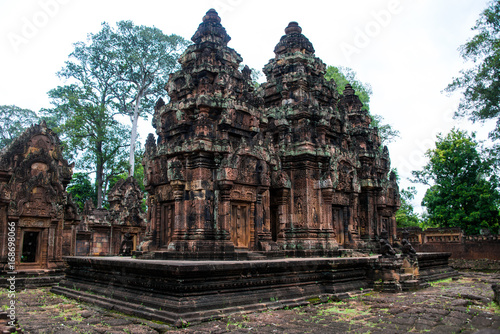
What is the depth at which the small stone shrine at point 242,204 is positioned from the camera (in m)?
7.42

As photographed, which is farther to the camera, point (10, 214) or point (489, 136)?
point (489, 136)

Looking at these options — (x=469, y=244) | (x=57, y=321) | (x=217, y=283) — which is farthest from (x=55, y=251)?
(x=469, y=244)

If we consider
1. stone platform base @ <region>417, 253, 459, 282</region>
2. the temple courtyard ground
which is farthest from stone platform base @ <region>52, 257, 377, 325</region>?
stone platform base @ <region>417, 253, 459, 282</region>

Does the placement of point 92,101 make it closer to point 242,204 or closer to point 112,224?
point 112,224

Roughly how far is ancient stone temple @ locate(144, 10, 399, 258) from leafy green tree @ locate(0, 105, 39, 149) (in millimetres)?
35921

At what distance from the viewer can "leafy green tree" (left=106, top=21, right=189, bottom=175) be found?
28172 millimetres

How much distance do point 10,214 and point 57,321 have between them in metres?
6.35

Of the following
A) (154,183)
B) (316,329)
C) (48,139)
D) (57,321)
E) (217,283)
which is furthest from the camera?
(48,139)

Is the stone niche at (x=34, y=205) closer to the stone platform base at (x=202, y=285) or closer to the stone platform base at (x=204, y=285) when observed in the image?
the stone platform base at (x=204, y=285)

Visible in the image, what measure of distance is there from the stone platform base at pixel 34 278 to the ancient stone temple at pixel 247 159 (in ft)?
12.6

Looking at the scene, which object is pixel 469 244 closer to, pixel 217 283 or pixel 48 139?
pixel 217 283

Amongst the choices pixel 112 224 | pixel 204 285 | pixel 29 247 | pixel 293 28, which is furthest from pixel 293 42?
pixel 112 224

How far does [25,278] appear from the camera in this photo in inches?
456

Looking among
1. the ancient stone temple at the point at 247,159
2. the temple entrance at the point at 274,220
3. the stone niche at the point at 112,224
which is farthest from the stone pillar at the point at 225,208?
the stone niche at the point at 112,224
